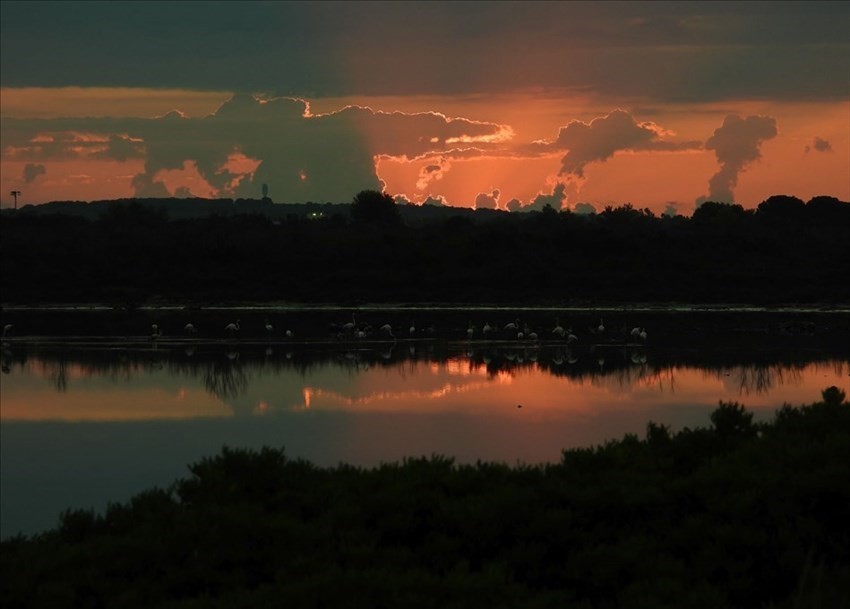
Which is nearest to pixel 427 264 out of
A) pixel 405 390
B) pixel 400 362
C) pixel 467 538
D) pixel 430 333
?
pixel 430 333

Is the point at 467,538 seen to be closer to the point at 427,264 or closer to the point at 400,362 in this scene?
the point at 400,362

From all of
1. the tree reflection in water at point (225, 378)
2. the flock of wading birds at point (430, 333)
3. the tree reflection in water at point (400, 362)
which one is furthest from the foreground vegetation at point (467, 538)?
the flock of wading birds at point (430, 333)

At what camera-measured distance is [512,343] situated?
41406 mm

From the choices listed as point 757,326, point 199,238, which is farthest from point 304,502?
point 199,238

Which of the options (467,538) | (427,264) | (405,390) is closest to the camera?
(467,538)

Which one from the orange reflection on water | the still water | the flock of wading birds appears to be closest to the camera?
the still water

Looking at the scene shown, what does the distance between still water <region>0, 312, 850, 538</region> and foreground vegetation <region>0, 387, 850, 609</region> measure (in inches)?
150

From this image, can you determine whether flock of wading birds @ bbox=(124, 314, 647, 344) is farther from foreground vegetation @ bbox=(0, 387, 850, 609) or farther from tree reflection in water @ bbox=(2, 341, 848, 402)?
foreground vegetation @ bbox=(0, 387, 850, 609)

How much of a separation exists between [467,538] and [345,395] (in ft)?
54.1

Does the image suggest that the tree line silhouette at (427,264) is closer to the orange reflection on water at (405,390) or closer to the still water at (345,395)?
the still water at (345,395)

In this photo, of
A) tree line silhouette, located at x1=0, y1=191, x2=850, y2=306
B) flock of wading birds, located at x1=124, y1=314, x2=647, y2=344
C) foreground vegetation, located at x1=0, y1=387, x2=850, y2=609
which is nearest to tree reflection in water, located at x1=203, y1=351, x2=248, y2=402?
flock of wading birds, located at x1=124, y1=314, x2=647, y2=344

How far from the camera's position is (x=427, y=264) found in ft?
245

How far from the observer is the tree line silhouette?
6938 centimetres

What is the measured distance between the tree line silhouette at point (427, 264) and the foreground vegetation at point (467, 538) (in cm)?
5478
